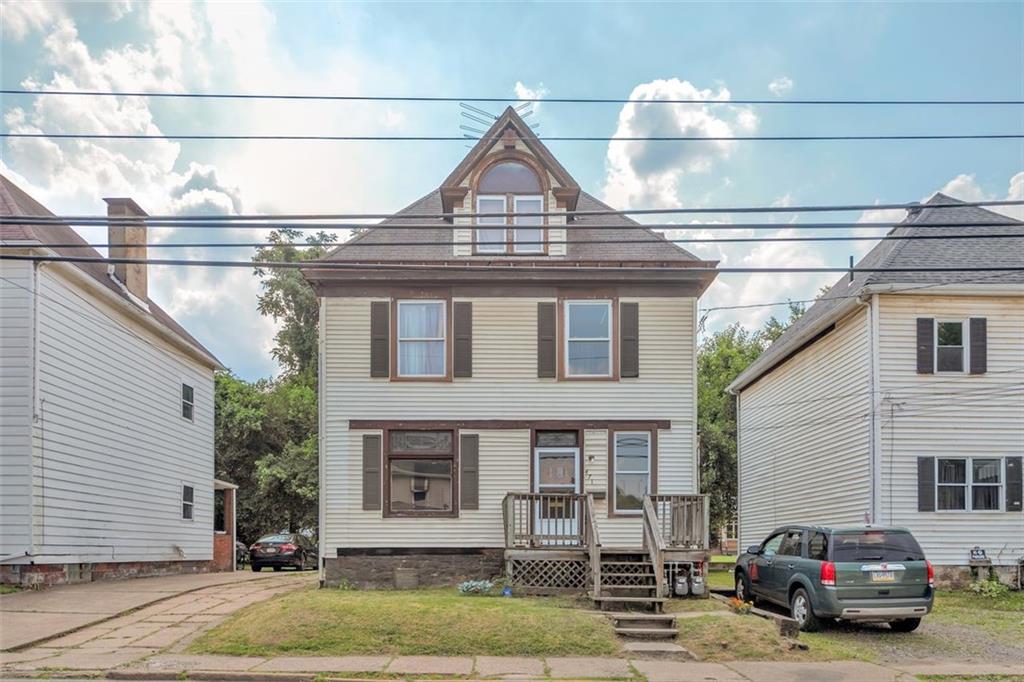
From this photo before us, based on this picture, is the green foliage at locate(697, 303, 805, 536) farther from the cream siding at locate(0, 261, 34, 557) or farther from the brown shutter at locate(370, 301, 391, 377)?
the cream siding at locate(0, 261, 34, 557)

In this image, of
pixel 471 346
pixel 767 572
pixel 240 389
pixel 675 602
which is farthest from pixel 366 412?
pixel 240 389

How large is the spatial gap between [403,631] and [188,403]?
1431 cm

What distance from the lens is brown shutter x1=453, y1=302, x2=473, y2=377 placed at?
1675cm

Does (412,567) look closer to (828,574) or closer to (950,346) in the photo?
(828,574)

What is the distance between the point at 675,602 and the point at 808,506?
8.63 meters

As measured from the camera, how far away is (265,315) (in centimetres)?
3950

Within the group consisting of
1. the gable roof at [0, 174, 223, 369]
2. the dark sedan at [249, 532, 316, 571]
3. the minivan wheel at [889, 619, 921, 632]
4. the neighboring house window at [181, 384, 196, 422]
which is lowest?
the dark sedan at [249, 532, 316, 571]

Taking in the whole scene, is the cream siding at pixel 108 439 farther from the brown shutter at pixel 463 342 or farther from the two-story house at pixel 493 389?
the brown shutter at pixel 463 342

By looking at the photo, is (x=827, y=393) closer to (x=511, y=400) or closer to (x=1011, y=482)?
(x=1011, y=482)

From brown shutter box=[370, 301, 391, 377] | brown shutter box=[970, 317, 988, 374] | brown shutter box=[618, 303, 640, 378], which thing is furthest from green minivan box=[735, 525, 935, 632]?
brown shutter box=[370, 301, 391, 377]

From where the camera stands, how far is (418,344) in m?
16.9

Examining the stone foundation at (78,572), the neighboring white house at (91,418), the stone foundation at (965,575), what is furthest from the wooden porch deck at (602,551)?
the stone foundation at (78,572)

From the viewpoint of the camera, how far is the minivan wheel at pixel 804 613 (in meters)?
12.7

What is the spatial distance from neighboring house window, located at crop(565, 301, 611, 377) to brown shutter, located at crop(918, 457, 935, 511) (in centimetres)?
Answer: 691
